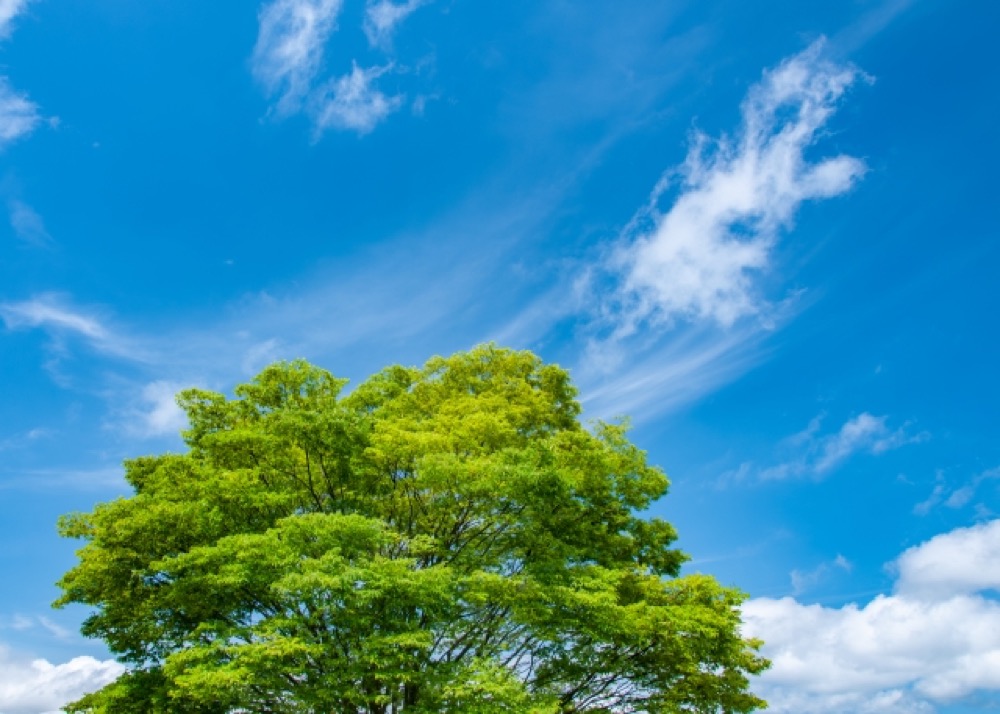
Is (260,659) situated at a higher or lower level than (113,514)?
lower

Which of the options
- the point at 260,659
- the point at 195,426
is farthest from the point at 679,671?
the point at 195,426

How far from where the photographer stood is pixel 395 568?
48.8ft

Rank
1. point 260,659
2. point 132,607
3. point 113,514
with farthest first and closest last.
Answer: point 132,607, point 113,514, point 260,659

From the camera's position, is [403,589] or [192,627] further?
[192,627]

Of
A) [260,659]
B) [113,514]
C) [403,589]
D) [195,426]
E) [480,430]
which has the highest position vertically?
[195,426]

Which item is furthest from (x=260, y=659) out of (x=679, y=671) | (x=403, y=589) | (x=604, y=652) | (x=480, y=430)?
(x=679, y=671)

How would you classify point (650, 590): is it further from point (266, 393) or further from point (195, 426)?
point (195, 426)

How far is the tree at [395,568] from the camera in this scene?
1496 cm

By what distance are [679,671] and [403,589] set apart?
7723 millimetres

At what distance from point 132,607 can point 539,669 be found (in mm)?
10938

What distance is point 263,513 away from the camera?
749 inches

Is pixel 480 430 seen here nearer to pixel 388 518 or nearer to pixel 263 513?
pixel 388 518

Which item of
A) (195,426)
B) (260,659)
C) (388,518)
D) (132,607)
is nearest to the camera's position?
(260,659)

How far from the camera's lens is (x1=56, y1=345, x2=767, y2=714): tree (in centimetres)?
1496
